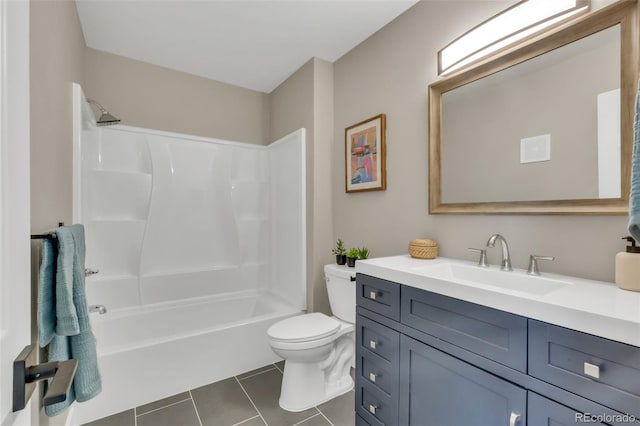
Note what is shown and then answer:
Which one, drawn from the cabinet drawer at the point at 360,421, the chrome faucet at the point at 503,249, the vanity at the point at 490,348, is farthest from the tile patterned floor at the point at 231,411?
the chrome faucet at the point at 503,249

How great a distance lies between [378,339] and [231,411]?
1.09 metres

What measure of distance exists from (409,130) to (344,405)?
71.1 inches

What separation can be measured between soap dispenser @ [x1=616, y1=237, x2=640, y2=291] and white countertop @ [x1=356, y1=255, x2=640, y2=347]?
0.02 metres

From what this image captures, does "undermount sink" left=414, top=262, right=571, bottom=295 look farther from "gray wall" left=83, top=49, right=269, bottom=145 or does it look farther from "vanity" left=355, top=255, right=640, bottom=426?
"gray wall" left=83, top=49, right=269, bottom=145

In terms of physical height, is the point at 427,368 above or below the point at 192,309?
above

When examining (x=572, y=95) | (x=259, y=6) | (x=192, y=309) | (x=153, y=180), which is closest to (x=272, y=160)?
(x=153, y=180)

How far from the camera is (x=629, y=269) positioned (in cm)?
95

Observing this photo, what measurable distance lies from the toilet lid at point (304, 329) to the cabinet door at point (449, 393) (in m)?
0.65

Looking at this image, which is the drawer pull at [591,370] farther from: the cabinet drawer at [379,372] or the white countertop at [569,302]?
the cabinet drawer at [379,372]

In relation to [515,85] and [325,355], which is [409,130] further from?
[325,355]

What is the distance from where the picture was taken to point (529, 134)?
4.38 feet

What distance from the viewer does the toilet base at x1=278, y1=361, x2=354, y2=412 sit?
72.1 inches

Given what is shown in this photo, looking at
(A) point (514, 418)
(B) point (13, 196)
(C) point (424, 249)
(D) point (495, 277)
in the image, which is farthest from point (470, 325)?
(B) point (13, 196)

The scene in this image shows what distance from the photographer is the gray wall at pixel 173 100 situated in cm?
248
